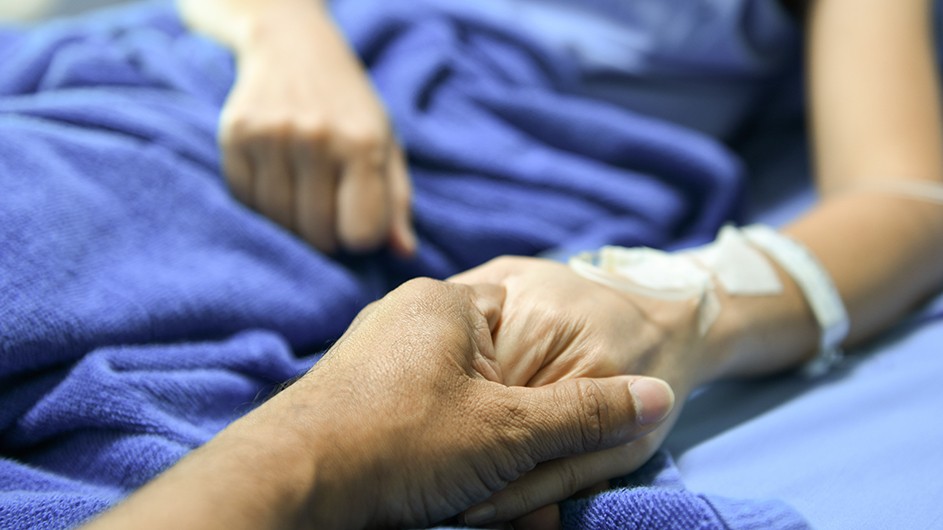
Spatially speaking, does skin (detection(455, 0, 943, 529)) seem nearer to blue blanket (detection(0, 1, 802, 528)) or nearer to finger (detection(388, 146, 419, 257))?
blue blanket (detection(0, 1, 802, 528))

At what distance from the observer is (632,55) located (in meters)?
1.05

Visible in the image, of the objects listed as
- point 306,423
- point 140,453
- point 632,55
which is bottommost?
point 140,453

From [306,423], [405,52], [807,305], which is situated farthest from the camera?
[405,52]

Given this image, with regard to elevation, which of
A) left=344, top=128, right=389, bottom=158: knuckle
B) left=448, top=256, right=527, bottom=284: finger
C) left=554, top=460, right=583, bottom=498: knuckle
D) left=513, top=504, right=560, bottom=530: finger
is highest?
left=344, top=128, right=389, bottom=158: knuckle

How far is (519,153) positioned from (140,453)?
531mm

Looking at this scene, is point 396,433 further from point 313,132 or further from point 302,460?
point 313,132

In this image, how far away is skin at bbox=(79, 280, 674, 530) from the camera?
344mm

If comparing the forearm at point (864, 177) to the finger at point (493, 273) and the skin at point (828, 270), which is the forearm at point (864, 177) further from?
the finger at point (493, 273)

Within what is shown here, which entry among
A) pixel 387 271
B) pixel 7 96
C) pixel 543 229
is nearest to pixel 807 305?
pixel 543 229

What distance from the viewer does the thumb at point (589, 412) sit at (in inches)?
17.3

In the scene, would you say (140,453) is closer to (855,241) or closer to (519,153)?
(519,153)

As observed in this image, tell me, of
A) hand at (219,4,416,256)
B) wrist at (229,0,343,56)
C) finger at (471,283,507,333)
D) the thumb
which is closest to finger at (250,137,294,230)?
hand at (219,4,416,256)

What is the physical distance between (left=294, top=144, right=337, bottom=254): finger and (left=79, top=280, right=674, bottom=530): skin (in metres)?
0.27

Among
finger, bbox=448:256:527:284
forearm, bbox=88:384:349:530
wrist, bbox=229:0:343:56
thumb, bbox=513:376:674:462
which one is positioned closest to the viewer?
forearm, bbox=88:384:349:530
